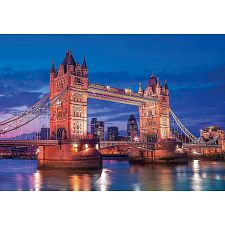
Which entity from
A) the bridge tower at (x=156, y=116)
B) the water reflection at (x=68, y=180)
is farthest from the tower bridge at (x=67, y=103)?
the bridge tower at (x=156, y=116)

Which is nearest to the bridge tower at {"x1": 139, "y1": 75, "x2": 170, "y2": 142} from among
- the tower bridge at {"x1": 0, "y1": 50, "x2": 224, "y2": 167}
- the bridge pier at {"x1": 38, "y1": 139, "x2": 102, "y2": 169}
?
the tower bridge at {"x1": 0, "y1": 50, "x2": 224, "y2": 167}

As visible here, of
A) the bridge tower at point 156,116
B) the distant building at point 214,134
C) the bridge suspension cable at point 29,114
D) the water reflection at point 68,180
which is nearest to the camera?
the water reflection at point 68,180

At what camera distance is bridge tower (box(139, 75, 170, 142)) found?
38406 millimetres

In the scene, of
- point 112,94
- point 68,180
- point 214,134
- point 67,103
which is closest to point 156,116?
point 112,94

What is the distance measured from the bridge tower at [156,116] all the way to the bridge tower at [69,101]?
1165 centimetres

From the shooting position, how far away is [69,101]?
88.4ft

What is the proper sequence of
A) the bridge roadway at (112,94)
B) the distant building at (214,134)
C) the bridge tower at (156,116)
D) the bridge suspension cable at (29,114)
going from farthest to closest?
1. the distant building at (214,134)
2. the bridge tower at (156,116)
3. the bridge roadway at (112,94)
4. the bridge suspension cable at (29,114)

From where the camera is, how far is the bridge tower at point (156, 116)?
Answer: 1512 inches

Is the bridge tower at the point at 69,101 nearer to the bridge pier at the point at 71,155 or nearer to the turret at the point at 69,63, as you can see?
the turret at the point at 69,63

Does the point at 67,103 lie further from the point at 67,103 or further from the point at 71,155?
the point at 71,155

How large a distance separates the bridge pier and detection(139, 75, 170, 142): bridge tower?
45.0ft

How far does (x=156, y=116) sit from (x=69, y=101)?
13363 millimetres
